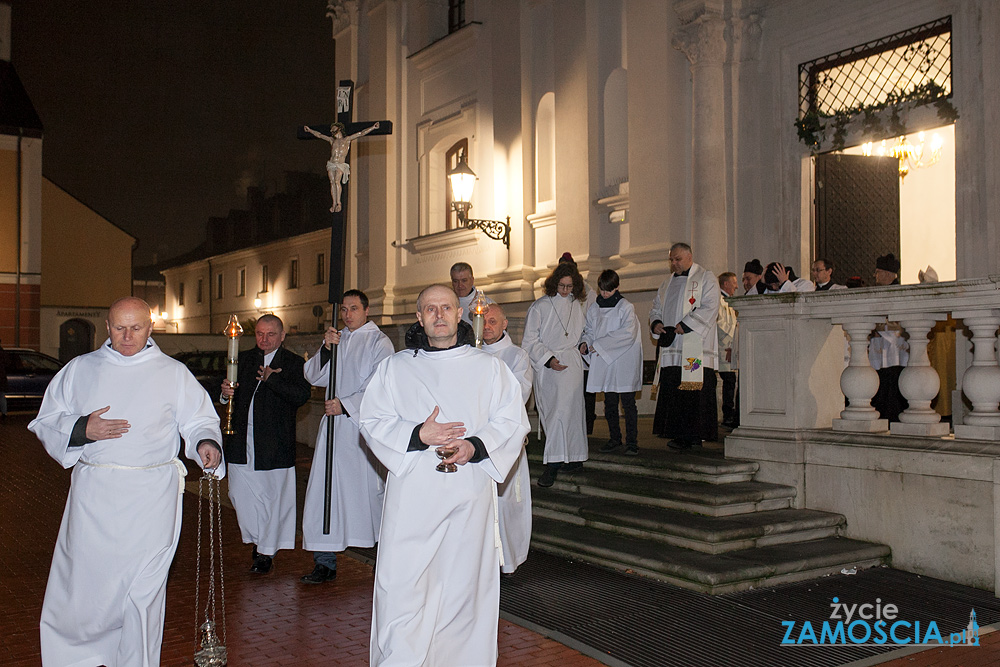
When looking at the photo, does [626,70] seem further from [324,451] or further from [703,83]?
[324,451]

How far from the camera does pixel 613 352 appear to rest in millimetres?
9680

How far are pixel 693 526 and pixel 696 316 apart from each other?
256 cm

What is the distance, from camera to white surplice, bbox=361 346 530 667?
4652 mm

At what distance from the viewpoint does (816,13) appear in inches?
484

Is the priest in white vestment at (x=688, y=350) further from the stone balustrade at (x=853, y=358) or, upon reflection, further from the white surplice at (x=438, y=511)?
the white surplice at (x=438, y=511)

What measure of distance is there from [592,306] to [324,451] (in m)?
3.41

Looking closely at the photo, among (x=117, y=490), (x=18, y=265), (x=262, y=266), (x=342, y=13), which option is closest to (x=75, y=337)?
(x=18, y=265)

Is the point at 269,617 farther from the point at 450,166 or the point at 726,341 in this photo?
the point at 450,166

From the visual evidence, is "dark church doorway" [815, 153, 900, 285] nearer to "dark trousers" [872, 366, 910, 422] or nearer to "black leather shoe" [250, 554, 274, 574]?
"dark trousers" [872, 366, 910, 422]

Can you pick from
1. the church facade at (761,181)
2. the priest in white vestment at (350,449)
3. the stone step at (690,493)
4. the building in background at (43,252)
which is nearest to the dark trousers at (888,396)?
the church facade at (761,181)

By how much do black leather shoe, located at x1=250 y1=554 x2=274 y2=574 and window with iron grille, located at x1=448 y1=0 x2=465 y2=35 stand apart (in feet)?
47.7

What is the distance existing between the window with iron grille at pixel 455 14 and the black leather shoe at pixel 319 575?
581 inches

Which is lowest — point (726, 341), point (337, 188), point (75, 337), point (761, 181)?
→ point (726, 341)

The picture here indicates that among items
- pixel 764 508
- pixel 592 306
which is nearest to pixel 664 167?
pixel 592 306
